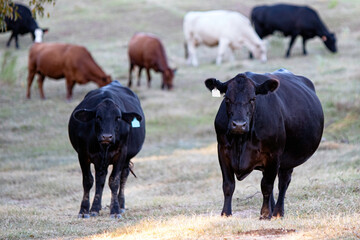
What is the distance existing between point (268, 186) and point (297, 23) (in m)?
23.6

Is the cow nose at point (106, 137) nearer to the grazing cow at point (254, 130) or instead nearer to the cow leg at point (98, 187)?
the cow leg at point (98, 187)

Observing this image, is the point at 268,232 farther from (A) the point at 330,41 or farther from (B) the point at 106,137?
(A) the point at 330,41

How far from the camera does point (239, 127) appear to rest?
760 centimetres

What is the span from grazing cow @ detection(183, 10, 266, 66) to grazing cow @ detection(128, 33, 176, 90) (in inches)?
196

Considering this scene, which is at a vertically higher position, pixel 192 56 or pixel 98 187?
pixel 98 187

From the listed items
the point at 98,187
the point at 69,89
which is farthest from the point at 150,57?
the point at 98,187

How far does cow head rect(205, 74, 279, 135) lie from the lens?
765 centimetres

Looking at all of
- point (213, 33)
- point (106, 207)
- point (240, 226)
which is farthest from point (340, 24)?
point (240, 226)

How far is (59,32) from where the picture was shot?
38.3 metres

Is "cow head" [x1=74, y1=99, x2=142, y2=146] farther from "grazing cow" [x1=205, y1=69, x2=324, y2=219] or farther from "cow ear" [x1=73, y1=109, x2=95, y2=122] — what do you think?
"grazing cow" [x1=205, y1=69, x2=324, y2=219]

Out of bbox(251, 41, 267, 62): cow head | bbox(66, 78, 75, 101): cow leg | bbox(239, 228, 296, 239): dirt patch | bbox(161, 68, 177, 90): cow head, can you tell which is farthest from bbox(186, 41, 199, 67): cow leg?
bbox(239, 228, 296, 239): dirt patch

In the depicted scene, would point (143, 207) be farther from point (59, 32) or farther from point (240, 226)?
point (59, 32)

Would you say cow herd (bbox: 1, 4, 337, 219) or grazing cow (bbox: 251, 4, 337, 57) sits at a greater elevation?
cow herd (bbox: 1, 4, 337, 219)

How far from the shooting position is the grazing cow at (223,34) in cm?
3025
